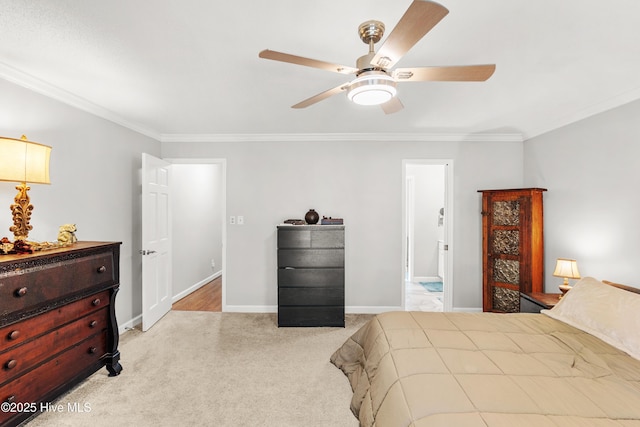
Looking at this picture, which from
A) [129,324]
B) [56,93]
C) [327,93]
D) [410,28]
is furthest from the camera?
[129,324]

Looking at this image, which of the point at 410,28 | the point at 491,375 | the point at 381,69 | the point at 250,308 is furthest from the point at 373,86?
the point at 250,308

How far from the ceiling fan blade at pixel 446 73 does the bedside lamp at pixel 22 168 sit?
7.41 feet

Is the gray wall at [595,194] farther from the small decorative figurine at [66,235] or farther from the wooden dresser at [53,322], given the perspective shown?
the small decorative figurine at [66,235]

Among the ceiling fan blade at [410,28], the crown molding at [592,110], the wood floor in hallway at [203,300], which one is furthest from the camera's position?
the wood floor in hallway at [203,300]

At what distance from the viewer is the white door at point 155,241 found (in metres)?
3.24

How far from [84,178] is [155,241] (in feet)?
3.35

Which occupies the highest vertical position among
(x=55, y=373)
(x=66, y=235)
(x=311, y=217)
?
(x=311, y=217)

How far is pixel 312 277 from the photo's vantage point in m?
3.45

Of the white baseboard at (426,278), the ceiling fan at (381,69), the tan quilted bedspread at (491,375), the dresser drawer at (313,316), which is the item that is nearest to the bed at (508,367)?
the tan quilted bedspread at (491,375)

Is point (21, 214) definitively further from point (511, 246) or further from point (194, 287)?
point (511, 246)

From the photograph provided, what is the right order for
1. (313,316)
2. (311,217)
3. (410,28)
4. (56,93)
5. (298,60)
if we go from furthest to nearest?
(311,217) → (313,316) → (56,93) → (298,60) → (410,28)

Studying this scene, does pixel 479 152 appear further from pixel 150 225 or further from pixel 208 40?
pixel 150 225

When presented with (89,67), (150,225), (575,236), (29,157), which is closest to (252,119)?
(89,67)

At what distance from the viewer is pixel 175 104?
279 centimetres
